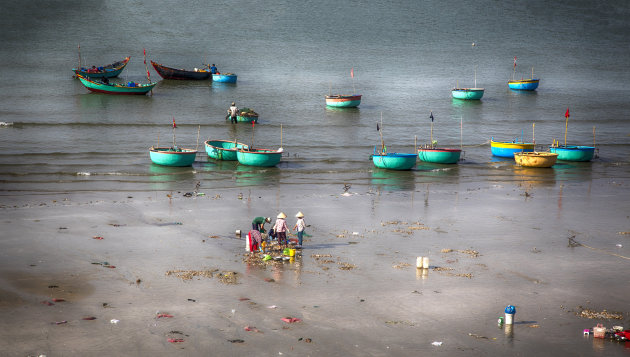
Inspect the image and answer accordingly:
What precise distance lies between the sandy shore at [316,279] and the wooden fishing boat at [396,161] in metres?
7.65

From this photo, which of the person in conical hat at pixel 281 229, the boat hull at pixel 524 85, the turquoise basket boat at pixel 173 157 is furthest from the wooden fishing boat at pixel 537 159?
the boat hull at pixel 524 85

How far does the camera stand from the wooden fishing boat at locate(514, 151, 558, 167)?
38.2 metres

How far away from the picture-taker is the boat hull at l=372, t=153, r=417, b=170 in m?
37.5

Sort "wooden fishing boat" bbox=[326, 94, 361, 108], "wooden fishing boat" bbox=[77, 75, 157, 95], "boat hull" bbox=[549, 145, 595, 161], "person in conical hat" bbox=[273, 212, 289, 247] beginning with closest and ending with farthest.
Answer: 1. "person in conical hat" bbox=[273, 212, 289, 247]
2. "boat hull" bbox=[549, 145, 595, 161]
3. "wooden fishing boat" bbox=[326, 94, 361, 108]
4. "wooden fishing boat" bbox=[77, 75, 157, 95]

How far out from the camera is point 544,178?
36.2 meters

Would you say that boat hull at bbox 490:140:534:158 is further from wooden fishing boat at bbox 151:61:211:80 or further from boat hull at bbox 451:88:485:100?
wooden fishing boat at bbox 151:61:211:80

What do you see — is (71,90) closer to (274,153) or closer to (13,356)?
(274,153)

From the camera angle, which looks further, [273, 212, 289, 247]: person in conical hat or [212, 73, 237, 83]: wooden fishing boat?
[212, 73, 237, 83]: wooden fishing boat

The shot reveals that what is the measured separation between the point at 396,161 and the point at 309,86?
46077 millimetres

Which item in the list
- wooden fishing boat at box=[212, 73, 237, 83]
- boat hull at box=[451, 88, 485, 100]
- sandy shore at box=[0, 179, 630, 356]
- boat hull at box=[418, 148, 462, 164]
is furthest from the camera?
wooden fishing boat at box=[212, 73, 237, 83]

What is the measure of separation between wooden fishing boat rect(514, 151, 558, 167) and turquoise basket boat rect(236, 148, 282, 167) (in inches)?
492

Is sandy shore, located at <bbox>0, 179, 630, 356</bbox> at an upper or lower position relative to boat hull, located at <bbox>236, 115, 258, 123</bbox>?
lower

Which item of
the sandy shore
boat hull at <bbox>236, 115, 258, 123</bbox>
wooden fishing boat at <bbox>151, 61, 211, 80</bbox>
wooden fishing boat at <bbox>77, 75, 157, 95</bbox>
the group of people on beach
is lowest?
the sandy shore

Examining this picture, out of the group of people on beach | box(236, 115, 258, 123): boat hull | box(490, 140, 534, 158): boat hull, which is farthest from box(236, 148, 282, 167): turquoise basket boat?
box(236, 115, 258, 123): boat hull
